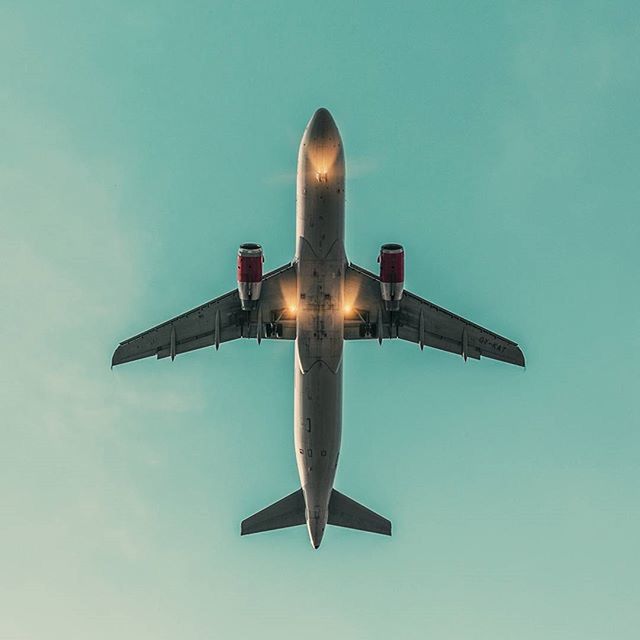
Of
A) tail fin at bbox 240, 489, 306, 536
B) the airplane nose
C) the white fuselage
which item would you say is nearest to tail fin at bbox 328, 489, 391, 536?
tail fin at bbox 240, 489, 306, 536

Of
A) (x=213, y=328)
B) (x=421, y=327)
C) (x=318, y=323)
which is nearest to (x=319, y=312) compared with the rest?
(x=318, y=323)

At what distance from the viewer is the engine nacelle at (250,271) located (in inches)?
1790

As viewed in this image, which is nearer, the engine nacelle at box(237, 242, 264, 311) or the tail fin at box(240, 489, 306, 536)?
the engine nacelle at box(237, 242, 264, 311)

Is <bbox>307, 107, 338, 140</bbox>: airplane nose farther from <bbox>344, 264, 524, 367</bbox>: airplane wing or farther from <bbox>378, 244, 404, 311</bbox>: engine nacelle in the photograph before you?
<bbox>344, 264, 524, 367</bbox>: airplane wing

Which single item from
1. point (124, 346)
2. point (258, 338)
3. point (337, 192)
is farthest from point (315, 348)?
point (124, 346)

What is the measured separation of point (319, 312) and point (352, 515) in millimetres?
13786

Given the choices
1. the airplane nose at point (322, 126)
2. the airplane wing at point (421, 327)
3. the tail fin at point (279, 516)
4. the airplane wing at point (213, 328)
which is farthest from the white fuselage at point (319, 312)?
the airplane wing at point (421, 327)

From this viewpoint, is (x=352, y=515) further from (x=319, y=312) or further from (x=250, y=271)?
(x=250, y=271)

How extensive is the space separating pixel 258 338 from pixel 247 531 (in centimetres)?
1124

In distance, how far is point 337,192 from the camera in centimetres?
4356

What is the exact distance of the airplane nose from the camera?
140ft

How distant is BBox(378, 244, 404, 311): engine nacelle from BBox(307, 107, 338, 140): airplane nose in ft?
19.6

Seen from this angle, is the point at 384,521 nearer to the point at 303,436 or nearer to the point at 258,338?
the point at 303,436

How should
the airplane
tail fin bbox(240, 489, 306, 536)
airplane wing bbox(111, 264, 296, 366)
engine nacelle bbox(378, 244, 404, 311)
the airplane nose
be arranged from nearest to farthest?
the airplane nose < the airplane < engine nacelle bbox(378, 244, 404, 311) < airplane wing bbox(111, 264, 296, 366) < tail fin bbox(240, 489, 306, 536)
